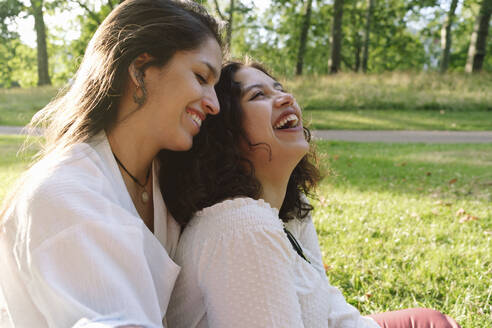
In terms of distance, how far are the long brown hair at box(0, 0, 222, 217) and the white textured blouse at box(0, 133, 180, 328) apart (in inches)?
12.8

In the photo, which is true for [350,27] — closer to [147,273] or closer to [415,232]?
[415,232]

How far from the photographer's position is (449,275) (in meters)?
3.52

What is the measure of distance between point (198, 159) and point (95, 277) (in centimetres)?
89

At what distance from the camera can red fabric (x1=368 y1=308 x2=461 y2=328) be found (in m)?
2.18

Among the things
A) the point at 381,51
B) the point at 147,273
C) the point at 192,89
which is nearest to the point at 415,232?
the point at 192,89

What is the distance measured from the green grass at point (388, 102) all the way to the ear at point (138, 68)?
485 inches

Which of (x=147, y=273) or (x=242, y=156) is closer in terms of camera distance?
(x=147, y=273)

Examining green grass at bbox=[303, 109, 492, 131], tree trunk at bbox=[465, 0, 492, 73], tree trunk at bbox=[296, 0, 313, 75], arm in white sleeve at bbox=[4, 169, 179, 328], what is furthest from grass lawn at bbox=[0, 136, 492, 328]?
tree trunk at bbox=[296, 0, 313, 75]

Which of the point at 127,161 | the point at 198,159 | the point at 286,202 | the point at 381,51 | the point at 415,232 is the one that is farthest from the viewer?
the point at 381,51

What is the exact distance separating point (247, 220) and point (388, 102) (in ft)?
52.9

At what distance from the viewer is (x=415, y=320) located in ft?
7.25

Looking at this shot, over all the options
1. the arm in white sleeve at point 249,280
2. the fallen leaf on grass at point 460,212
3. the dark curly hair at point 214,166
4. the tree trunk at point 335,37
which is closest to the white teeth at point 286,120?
the dark curly hair at point 214,166

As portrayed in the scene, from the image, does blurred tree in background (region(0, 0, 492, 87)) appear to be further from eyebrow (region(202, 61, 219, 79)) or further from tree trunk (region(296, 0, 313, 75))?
eyebrow (region(202, 61, 219, 79))

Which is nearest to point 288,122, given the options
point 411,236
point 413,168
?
point 411,236
